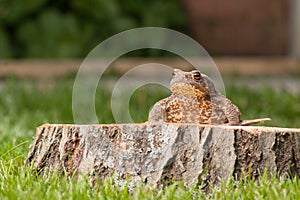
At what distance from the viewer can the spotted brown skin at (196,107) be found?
2.90 m

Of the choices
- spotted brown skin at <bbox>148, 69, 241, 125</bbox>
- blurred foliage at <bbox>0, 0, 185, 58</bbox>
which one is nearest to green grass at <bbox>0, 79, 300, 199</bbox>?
spotted brown skin at <bbox>148, 69, 241, 125</bbox>

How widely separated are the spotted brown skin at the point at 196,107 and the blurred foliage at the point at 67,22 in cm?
513

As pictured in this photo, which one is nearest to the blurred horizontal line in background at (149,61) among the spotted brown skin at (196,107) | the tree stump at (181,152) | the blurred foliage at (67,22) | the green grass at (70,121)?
the blurred foliage at (67,22)

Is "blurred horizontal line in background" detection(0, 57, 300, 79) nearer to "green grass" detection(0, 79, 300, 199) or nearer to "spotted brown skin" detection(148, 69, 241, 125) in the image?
"green grass" detection(0, 79, 300, 199)

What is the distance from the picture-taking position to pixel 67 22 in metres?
8.02

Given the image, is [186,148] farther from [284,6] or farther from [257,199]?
[284,6]

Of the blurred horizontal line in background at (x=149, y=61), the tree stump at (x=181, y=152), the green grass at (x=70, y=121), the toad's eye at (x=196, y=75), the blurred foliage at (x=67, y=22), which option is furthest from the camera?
the blurred foliage at (x=67, y=22)

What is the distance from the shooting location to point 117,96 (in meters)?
5.71

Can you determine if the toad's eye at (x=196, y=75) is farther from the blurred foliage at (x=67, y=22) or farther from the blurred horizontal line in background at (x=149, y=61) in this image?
the blurred foliage at (x=67, y=22)

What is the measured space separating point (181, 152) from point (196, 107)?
269 mm

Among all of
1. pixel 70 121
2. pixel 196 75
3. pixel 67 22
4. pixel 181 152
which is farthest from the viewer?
pixel 67 22

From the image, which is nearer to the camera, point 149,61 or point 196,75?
point 196,75

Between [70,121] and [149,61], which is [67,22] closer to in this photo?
[149,61]

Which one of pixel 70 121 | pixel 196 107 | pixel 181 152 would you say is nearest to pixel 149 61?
pixel 70 121
